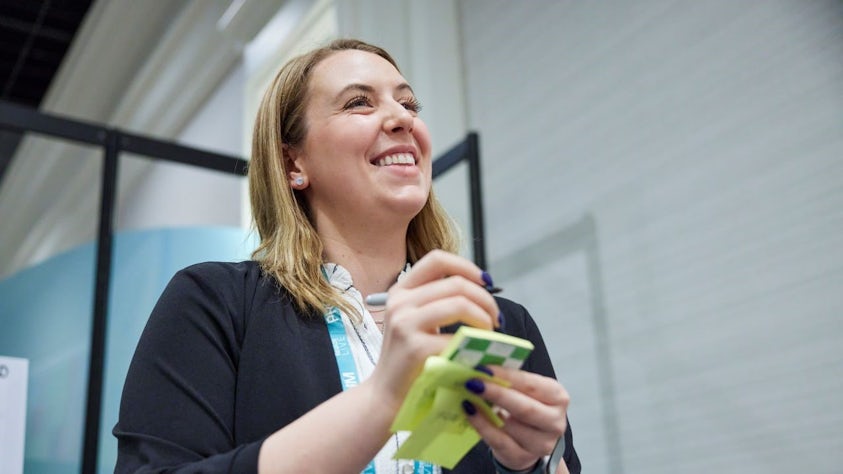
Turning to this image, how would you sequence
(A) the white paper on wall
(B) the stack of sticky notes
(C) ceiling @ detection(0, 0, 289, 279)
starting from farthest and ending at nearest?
1. (C) ceiling @ detection(0, 0, 289, 279)
2. (A) the white paper on wall
3. (B) the stack of sticky notes

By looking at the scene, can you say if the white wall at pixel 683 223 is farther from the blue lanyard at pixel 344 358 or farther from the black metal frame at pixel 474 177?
the blue lanyard at pixel 344 358

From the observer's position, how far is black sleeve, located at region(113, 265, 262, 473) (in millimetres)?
894

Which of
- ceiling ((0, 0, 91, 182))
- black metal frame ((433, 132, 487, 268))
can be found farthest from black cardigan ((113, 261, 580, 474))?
ceiling ((0, 0, 91, 182))

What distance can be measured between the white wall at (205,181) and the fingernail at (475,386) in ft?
10.9

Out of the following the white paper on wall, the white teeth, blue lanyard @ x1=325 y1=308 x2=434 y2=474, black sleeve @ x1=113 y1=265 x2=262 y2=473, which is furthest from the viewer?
the white paper on wall

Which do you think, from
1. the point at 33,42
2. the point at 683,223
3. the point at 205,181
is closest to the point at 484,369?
the point at 683,223

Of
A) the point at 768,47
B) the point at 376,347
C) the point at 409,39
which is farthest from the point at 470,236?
the point at 376,347

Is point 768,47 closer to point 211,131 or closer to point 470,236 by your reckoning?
point 470,236

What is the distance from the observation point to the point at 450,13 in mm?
3160

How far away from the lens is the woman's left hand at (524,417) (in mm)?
763

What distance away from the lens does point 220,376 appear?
3.25 ft

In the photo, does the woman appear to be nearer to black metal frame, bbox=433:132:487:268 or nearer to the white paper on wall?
the white paper on wall

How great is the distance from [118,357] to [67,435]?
221mm

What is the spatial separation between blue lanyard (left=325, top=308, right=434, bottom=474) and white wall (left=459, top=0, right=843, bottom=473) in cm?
107
